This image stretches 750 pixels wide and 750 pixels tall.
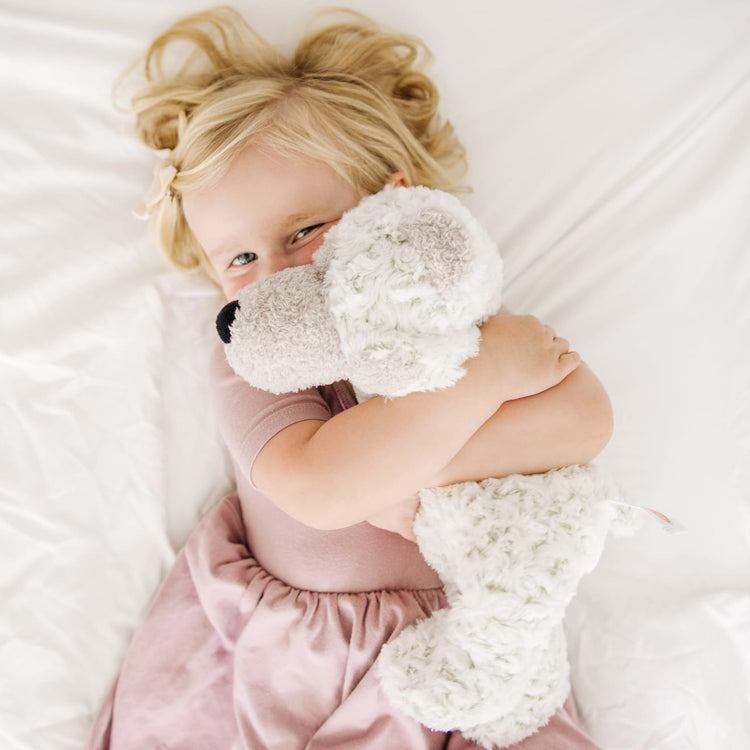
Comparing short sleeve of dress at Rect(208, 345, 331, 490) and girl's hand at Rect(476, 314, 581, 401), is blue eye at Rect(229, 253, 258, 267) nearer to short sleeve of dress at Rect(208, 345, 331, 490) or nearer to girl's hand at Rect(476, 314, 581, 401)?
short sleeve of dress at Rect(208, 345, 331, 490)

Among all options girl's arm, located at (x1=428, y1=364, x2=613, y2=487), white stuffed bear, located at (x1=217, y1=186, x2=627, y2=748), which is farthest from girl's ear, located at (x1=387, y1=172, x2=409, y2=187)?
girl's arm, located at (x1=428, y1=364, x2=613, y2=487)

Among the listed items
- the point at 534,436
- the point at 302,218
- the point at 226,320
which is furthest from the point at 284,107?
the point at 534,436

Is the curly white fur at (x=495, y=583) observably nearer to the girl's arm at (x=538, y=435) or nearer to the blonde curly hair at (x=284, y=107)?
the girl's arm at (x=538, y=435)

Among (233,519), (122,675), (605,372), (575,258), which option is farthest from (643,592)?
(122,675)

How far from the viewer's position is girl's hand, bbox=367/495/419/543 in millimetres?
820

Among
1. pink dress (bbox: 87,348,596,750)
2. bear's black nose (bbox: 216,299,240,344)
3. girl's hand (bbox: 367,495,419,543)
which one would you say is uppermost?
bear's black nose (bbox: 216,299,240,344)

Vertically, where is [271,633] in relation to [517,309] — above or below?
below

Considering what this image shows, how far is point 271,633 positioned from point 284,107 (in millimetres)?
721

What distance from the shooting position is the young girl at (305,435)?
2.39ft

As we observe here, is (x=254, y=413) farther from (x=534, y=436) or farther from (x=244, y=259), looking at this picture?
(x=534, y=436)

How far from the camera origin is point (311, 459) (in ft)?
2.35

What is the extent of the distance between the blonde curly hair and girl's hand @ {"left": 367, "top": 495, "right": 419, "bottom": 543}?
0.42 metres

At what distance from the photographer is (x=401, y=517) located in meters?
0.83

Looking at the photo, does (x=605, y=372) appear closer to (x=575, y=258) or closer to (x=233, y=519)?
(x=575, y=258)
